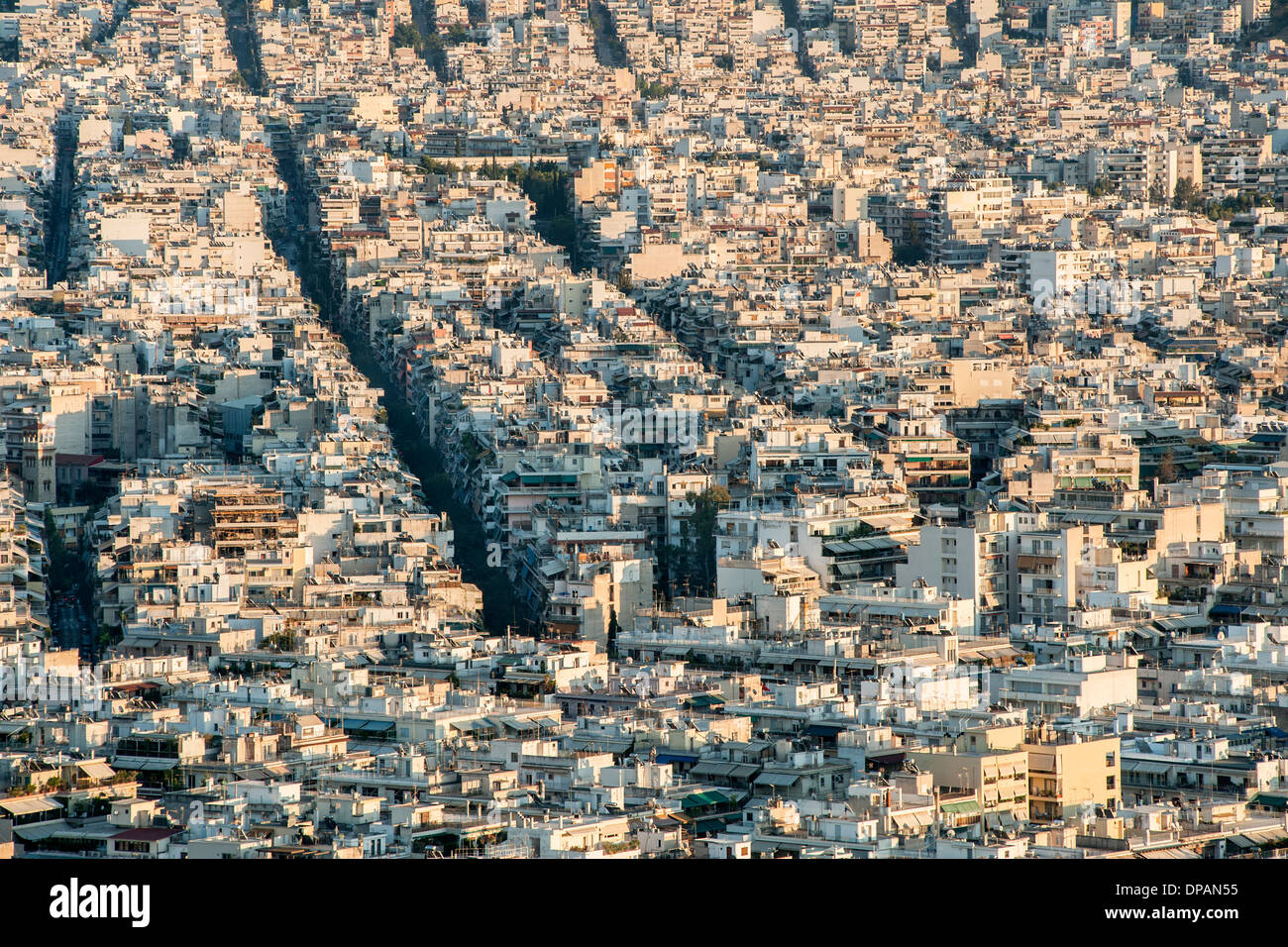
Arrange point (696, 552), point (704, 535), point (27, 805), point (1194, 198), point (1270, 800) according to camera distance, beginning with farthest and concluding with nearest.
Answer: point (1194, 198) → point (704, 535) → point (696, 552) → point (27, 805) → point (1270, 800)

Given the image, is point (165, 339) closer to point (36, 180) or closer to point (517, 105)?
point (36, 180)

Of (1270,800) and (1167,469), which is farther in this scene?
(1167,469)

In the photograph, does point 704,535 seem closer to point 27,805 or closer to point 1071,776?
point 1071,776

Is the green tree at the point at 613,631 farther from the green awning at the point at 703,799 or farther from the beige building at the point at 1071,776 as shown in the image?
the green awning at the point at 703,799

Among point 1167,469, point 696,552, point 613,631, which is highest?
point 1167,469

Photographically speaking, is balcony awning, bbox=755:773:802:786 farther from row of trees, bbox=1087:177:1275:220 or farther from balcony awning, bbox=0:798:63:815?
row of trees, bbox=1087:177:1275:220

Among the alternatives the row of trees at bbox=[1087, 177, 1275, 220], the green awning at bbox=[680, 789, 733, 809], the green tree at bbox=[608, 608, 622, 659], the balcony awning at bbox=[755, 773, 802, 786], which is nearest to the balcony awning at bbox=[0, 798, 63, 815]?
the green awning at bbox=[680, 789, 733, 809]

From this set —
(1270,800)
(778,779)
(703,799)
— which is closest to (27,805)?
(703,799)

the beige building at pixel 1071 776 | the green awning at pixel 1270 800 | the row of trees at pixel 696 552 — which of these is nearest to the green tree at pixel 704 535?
the row of trees at pixel 696 552

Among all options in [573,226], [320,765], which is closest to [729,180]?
[573,226]

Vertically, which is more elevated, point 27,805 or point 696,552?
point 696,552

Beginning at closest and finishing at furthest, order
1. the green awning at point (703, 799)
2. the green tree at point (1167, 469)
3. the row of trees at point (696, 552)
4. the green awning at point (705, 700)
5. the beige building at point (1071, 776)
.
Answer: the green awning at point (703, 799) < the beige building at point (1071, 776) < the green awning at point (705, 700) < the row of trees at point (696, 552) < the green tree at point (1167, 469)
